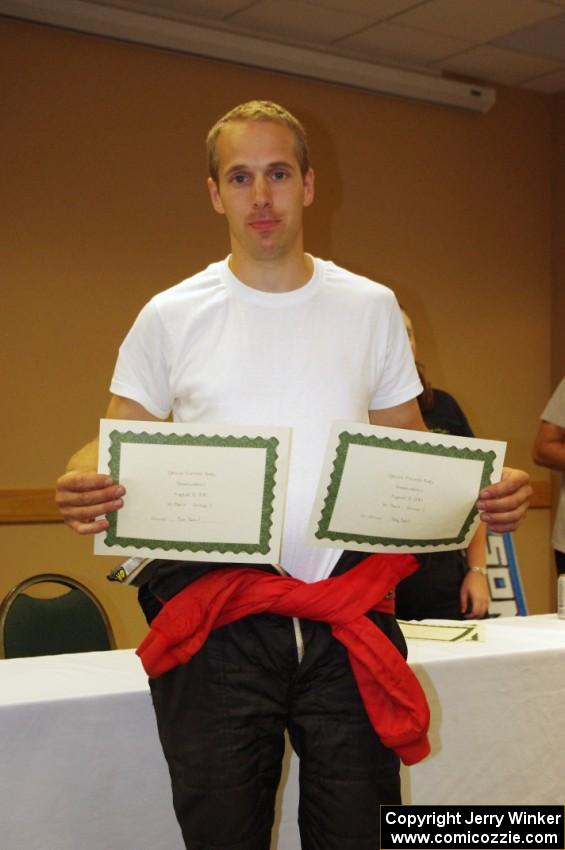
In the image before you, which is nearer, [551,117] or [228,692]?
[228,692]

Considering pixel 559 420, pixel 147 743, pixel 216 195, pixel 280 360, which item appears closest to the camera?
pixel 280 360

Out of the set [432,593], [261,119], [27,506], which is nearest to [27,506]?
[27,506]

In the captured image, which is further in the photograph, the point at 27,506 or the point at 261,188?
the point at 27,506

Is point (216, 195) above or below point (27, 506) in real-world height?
above

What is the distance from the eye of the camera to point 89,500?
1635 mm

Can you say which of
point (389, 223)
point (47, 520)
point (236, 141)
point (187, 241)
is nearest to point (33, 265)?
point (187, 241)

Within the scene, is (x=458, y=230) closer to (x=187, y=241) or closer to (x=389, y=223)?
(x=389, y=223)

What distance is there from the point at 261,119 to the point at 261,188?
0.13 meters

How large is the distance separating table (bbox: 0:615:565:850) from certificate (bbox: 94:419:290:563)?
0.48 m

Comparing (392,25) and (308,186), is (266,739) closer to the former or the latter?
(308,186)

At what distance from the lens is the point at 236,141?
5.87 feet

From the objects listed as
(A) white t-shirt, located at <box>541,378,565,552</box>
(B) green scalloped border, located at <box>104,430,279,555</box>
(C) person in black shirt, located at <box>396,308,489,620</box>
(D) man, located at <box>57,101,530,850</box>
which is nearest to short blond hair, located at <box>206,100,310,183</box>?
(D) man, located at <box>57,101,530,850</box>

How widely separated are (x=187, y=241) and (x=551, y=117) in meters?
2.49

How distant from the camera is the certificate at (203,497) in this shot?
1.65 meters
